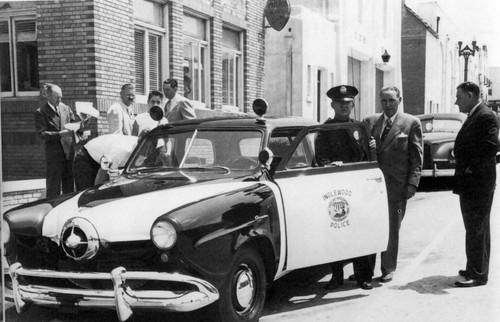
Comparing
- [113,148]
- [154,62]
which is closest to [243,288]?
[113,148]

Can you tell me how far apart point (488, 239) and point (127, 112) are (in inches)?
179

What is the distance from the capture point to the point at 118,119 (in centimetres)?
745

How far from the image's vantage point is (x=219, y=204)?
3.99m

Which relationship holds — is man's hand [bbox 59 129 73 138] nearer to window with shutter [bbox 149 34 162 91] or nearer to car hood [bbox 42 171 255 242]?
car hood [bbox 42 171 255 242]

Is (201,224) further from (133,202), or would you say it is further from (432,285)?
(432,285)

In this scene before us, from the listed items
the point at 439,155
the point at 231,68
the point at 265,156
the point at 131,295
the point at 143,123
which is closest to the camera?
the point at 131,295

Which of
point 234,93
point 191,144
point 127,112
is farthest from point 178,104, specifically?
point 234,93

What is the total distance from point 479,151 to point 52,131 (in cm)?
454

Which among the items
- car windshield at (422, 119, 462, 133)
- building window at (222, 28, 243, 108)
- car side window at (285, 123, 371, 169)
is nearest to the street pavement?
car side window at (285, 123, 371, 169)

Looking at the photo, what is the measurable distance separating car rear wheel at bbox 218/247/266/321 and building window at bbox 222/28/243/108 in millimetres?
10116

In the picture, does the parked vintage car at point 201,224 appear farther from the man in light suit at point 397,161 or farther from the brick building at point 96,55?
the brick building at point 96,55

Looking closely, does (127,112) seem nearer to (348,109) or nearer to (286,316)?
(348,109)

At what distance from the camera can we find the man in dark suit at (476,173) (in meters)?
5.15

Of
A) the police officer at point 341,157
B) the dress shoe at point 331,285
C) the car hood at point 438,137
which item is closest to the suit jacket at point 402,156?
the police officer at point 341,157
